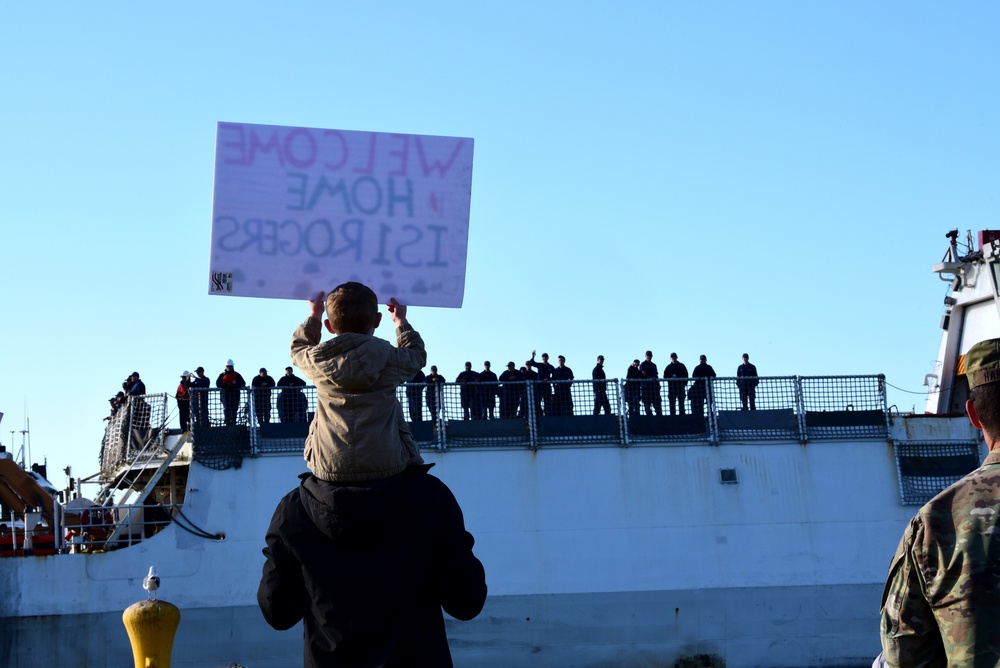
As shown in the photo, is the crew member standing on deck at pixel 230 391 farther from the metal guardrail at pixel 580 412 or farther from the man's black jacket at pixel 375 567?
the man's black jacket at pixel 375 567

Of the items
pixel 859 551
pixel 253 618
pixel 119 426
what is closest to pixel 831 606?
pixel 859 551

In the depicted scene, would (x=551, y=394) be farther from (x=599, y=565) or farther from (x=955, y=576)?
(x=955, y=576)

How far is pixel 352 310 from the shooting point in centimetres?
372

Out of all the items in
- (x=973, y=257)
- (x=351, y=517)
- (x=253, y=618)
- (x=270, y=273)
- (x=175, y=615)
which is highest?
(x=973, y=257)

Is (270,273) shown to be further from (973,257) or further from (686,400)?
(973,257)

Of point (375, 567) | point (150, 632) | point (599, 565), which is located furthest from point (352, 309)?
point (599, 565)

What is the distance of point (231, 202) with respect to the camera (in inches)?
220

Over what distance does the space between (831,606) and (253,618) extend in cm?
842

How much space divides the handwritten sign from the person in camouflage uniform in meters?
2.85

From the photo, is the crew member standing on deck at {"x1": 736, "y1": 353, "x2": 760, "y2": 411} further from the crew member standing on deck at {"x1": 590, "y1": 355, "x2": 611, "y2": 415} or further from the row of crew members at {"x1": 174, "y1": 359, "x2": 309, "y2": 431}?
the row of crew members at {"x1": 174, "y1": 359, "x2": 309, "y2": 431}

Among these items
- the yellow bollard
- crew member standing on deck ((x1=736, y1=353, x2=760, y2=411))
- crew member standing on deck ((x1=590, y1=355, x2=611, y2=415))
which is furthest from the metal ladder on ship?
the yellow bollard

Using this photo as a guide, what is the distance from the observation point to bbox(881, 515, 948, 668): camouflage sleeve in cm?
320

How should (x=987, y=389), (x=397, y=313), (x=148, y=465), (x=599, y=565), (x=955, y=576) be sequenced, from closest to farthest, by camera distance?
1. (x=955, y=576)
2. (x=987, y=389)
3. (x=397, y=313)
4. (x=599, y=565)
5. (x=148, y=465)

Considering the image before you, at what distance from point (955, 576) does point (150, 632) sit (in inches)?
206
